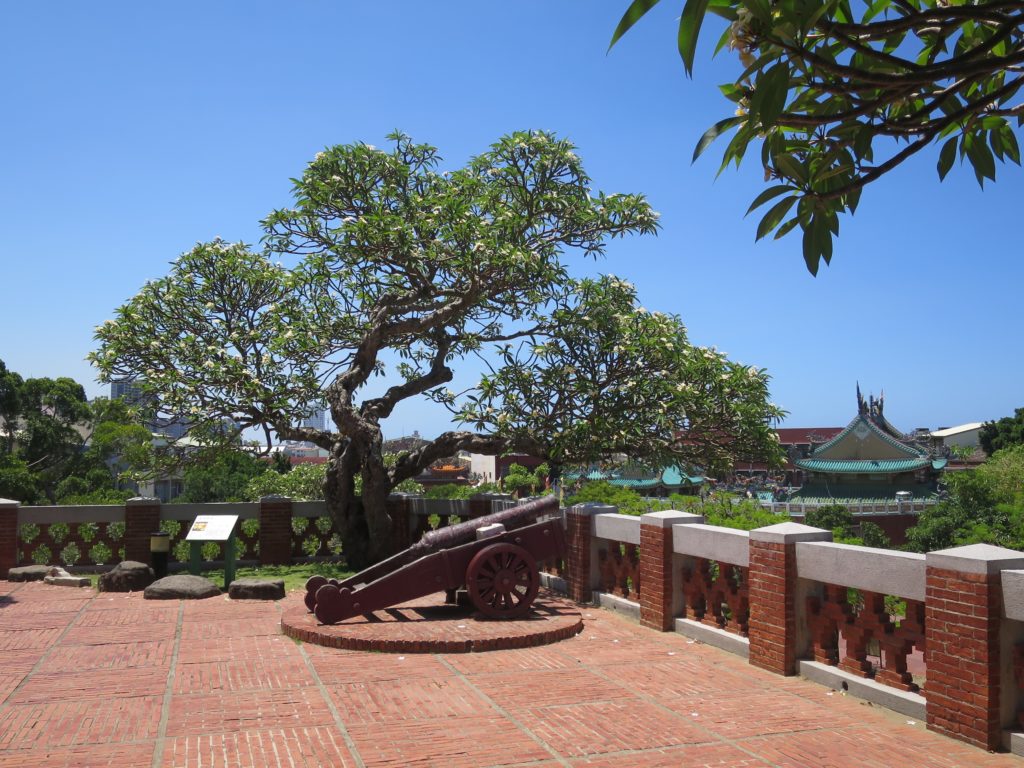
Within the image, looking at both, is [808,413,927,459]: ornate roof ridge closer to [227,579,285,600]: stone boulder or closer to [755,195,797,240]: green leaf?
[227,579,285,600]: stone boulder

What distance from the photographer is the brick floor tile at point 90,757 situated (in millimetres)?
5387

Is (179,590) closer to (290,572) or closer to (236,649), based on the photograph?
(290,572)

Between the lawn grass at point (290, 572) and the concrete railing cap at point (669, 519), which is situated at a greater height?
the concrete railing cap at point (669, 519)

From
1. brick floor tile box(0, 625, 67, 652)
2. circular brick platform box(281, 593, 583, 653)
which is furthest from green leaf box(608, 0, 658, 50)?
brick floor tile box(0, 625, 67, 652)

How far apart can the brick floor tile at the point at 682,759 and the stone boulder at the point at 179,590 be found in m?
7.89

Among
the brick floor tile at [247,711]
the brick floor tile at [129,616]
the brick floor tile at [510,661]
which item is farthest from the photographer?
the brick floor tile at [129,616]

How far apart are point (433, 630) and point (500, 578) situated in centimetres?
95

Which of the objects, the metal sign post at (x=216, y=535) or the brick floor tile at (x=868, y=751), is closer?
the brick floor tile at (x=868, y=751)

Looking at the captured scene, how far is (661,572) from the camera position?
31.2 feet

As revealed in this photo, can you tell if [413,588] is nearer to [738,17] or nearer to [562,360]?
[562,360]

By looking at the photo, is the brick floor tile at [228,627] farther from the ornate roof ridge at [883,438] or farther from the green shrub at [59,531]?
the ornate roof ridge at [883,438]

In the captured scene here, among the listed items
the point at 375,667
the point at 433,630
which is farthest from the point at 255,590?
the point at 375,667

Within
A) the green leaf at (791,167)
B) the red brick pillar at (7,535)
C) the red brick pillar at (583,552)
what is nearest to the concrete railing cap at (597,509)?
the red brick pillar at (583,552)

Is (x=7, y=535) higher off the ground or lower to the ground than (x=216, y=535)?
lower
